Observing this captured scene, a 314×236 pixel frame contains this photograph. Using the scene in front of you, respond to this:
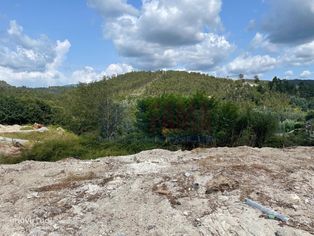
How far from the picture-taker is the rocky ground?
22.4 feet

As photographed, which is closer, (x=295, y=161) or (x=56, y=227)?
(x=56, y=227)

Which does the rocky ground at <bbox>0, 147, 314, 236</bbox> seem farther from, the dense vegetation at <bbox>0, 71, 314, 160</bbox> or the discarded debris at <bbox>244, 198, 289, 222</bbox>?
the dense vegetation at <bbox>0, 71, 314, 160</bbox>

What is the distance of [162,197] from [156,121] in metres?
21.6

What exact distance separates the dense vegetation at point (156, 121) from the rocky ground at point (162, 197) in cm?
621

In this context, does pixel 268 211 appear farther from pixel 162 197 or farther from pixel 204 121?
pixel 204 121

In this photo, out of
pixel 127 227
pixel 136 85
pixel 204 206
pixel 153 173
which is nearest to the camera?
pixel 127 227

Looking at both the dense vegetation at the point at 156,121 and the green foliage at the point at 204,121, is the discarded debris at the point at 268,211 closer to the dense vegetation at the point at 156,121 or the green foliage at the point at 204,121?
the dense vegetation at the point at 156,121

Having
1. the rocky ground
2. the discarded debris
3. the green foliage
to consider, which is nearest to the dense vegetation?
the green foliage

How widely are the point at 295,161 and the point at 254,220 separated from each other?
435 centimetres

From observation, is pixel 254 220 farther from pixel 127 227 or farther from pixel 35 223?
pixel 35 223

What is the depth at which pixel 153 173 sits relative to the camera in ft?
31.1

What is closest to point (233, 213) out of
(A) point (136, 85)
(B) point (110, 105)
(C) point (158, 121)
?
(C) point (158, 121)

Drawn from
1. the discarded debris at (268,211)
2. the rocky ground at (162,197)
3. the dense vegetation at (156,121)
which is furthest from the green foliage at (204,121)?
the discarded debris at (268,211)

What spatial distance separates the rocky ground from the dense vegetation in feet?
20.4
